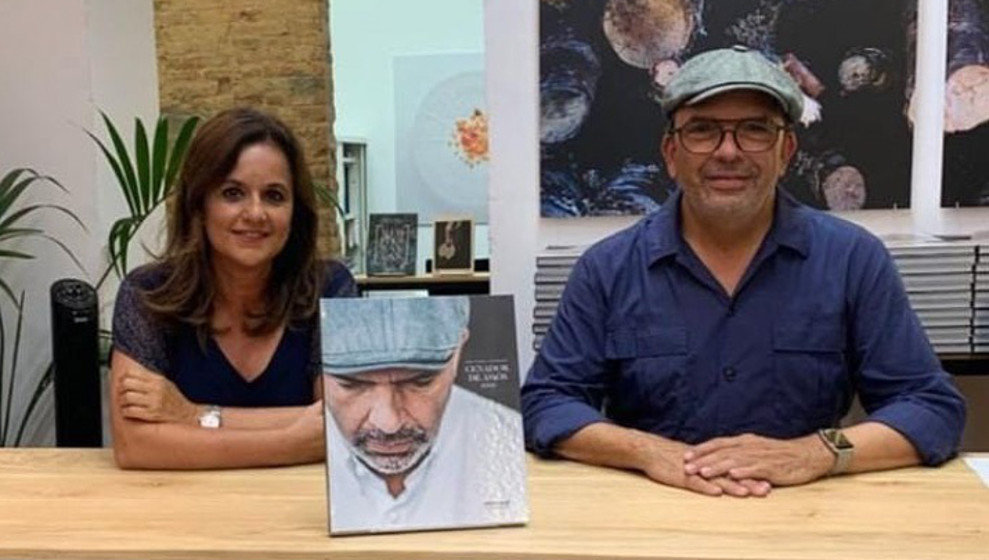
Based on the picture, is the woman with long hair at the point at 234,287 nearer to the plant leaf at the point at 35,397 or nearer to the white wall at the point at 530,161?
the white wall at the point at 530,161

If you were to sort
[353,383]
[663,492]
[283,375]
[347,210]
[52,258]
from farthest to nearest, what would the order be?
[347,210] < [52,258] < [283,375] < [663,492] < [353,383]

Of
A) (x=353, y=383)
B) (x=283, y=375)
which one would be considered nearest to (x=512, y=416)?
(x=353, y=383)

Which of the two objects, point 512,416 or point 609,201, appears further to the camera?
point 609,201

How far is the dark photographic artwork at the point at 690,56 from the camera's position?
86.4 inches

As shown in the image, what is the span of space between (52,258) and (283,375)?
1632 mm

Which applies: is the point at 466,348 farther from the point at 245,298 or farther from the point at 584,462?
the point at 245,298

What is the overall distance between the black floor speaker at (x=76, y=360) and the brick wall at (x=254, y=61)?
9.12 ft

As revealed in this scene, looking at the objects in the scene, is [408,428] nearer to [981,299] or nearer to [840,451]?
[840,451]

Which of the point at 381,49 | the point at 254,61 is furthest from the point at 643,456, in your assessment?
the point at 381,49

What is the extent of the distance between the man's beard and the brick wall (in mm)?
4307

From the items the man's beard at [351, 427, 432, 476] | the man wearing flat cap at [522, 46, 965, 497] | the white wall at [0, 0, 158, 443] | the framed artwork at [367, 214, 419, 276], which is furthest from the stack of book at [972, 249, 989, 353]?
the framed artwork at [367, 214, 419, 276]

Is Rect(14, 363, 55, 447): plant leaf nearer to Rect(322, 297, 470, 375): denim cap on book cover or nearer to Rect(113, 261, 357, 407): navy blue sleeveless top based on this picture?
Rect(113, 261, 357, 407): navy blue sleeveless top

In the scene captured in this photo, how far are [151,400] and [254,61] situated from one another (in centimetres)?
435

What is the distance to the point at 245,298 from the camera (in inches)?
68.6
